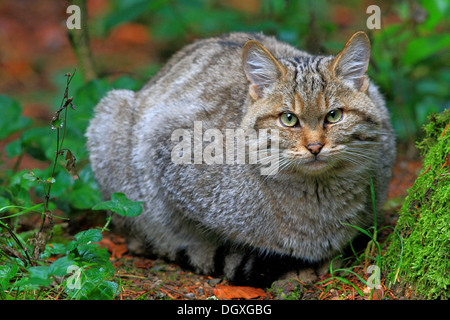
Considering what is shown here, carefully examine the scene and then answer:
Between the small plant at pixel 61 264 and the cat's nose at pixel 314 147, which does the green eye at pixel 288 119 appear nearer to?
the cat's nose at pixel 314 147

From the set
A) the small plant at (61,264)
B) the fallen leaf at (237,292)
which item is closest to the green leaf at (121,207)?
the small plant at (61,264)

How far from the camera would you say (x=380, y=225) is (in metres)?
4.14

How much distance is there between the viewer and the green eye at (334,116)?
11.3 feet

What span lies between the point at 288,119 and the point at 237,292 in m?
1.34

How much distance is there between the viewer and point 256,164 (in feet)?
12.3

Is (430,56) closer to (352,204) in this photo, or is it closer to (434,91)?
(434,91)

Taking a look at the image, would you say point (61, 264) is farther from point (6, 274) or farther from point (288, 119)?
point (288, 119)

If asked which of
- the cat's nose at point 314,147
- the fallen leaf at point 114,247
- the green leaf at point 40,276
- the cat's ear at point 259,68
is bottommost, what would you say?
the fallen leaf at point 114,247

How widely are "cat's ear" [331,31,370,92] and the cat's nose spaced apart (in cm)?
58

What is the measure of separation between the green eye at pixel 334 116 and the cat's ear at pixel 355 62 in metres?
0.27

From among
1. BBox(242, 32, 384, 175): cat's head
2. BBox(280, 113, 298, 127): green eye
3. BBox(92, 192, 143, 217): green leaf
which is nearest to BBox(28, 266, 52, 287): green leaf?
BBox(92, 192, 143, 217): green leaf

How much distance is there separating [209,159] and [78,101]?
217 cm

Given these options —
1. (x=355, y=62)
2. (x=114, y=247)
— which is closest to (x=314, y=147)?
(x=355, y=62)
